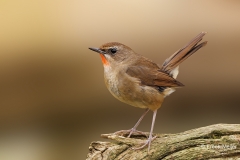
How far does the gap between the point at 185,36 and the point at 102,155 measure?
8.27 feet

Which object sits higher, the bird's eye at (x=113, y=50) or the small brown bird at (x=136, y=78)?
the bird's eye at (x=113, y=50)

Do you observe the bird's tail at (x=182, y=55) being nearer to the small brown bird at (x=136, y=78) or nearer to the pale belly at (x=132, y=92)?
the small brown bird at (x=136, y=78)

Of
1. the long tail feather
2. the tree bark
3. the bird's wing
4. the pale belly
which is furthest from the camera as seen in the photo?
the long tail feather

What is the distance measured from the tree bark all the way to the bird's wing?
0.43 m

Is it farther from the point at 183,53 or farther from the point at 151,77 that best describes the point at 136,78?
the point at 183,53

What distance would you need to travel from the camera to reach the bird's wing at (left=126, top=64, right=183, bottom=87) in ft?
12.5

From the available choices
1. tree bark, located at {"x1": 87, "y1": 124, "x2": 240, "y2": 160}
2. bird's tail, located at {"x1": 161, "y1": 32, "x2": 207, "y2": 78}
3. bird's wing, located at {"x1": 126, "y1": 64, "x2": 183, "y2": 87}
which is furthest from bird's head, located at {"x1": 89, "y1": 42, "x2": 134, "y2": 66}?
tree bark, located at {"x1": 87, "y1": 124, "x2": 240, "y2": 160}

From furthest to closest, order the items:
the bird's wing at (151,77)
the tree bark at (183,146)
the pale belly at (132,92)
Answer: the bird's wing at (151,77), the pale belly at (132,92), the tree bark at (183,146)

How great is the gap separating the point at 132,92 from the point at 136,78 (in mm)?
143

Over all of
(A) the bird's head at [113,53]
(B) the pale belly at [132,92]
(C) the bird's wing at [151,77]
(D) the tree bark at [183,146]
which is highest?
(A) the bird's head at [113,53]

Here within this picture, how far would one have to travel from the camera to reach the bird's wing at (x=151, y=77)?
3816mm

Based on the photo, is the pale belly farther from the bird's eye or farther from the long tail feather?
the long tail feather

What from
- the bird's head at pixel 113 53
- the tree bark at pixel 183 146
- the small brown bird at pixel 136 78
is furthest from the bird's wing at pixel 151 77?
the tree bark at pixel 183 146

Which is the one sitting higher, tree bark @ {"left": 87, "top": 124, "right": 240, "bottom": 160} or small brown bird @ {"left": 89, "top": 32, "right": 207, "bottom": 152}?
small brown bird @ {"left": 89, "top": 32, "right": 207, "bottom": 152}
